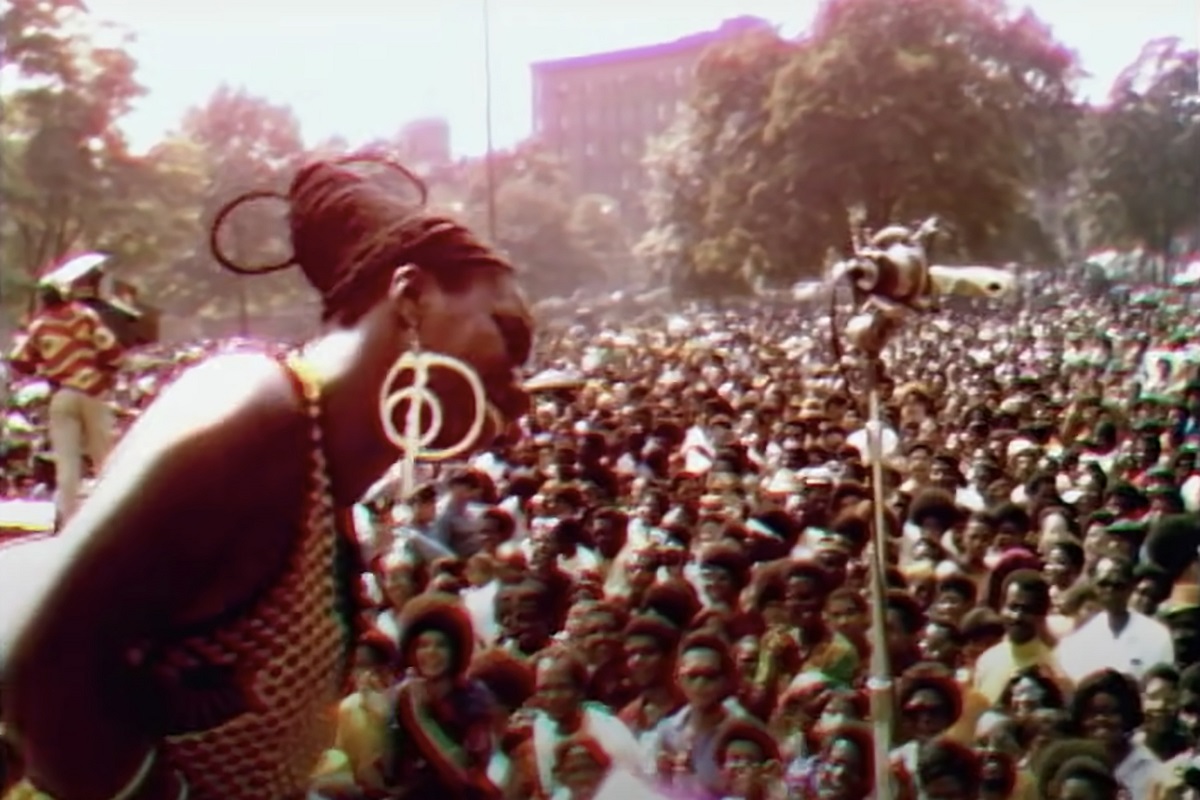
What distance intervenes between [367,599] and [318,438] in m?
0.42

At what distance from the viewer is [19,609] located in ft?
9.09

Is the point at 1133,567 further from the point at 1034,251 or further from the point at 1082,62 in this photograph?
the point at 1082,62

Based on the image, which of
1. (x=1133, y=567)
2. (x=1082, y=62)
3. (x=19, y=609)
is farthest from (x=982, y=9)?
(x=19, y=609)

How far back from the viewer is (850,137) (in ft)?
11.5

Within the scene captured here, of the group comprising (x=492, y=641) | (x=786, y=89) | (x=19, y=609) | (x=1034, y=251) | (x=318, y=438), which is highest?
(x=786, y=89)

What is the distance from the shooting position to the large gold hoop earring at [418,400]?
9.59ft

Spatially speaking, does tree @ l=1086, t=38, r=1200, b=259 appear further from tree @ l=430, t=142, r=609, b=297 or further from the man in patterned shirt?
the man in patterned shirt

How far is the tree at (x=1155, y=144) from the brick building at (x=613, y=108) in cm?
94

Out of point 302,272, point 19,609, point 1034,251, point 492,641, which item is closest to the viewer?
point 19,609

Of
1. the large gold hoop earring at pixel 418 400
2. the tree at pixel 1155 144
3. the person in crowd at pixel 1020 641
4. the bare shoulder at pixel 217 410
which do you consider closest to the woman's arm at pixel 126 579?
the bare shoulder at pixel 217 410

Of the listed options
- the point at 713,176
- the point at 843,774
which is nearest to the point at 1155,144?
the point at 713,176

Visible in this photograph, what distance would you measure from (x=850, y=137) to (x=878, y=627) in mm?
1089

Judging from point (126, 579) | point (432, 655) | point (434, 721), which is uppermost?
point (126, 579)

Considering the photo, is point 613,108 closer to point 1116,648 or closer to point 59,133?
point 59,133
